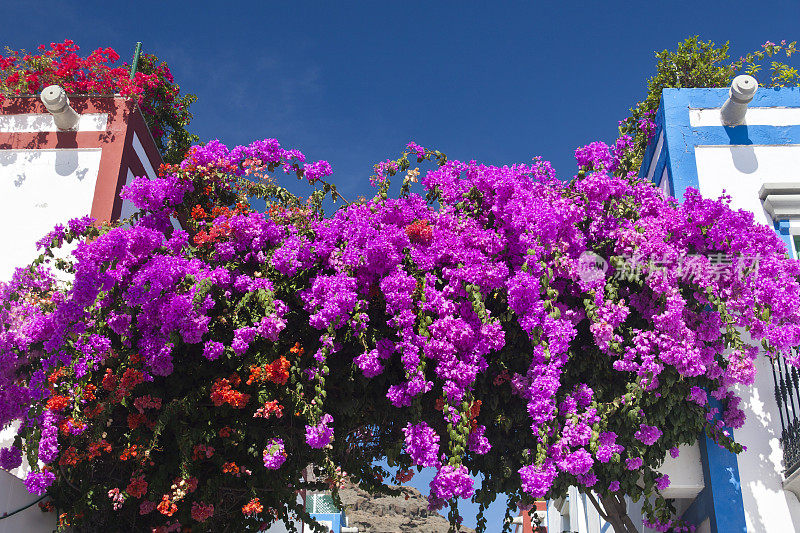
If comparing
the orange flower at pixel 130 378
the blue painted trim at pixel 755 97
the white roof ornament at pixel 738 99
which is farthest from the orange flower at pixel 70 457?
the white roof ornament at pixel 738 99

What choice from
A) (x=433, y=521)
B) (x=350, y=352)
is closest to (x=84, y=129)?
(x=350, y=352)

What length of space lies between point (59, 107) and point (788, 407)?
28.7 ft

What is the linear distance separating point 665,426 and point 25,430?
18.2ft

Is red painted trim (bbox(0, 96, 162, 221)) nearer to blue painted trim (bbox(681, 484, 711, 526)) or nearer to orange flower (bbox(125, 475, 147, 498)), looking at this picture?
orange flower (bbox(125, 475, 147, 498))

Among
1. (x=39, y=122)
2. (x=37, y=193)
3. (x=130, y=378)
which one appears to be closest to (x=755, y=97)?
(x=130, y=378)

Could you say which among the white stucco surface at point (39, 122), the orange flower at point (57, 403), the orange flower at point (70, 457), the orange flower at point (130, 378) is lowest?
the orange flower at point (70, 457)

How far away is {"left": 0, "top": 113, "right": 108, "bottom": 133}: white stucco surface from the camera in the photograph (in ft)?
31.4

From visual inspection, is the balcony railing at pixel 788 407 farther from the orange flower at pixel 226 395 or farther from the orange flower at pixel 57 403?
the orange flower at pixel 57 403

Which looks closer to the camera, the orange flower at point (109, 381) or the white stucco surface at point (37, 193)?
the orange flower at point (109, 381)

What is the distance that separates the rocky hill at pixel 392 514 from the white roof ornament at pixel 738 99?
34.6 m

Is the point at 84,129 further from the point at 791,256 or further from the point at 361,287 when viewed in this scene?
the point at 791,256

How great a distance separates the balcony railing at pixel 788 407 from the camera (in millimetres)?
6914

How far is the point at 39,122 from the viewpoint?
962cm

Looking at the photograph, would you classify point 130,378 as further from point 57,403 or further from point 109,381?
point 57,403
